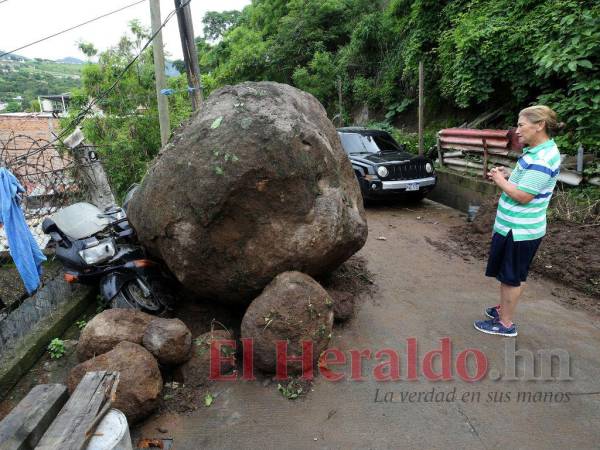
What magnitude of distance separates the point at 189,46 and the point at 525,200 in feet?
20.2

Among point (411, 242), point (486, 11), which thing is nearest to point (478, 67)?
point (486, 11)

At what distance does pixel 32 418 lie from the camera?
7.49 feet

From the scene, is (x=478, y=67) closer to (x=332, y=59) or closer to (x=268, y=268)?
(x=268, y=268)

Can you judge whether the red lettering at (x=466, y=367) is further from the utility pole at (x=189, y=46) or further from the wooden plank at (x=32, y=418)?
the utility pole at (x=189, y=46)

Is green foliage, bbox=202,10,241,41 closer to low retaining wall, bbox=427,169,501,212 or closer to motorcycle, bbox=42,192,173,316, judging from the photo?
low retaining wall, bbox=427,169,501,212

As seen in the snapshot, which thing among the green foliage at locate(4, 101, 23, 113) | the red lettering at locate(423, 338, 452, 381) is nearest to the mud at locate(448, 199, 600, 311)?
the red lettering at locate(423, 338, 452, 381)

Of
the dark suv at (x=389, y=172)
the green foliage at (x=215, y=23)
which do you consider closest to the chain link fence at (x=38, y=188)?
the dark suv at (x=389, y=172)

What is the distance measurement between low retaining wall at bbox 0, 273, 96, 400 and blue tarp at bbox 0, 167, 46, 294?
28 cm

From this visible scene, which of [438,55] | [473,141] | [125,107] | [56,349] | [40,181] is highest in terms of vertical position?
[438,55]

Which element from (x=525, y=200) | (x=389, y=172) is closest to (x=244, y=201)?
(x=525, y=200)

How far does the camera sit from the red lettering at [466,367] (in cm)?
318

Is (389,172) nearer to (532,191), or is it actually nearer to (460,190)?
(460,190)

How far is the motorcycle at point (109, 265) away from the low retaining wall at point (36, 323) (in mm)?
371

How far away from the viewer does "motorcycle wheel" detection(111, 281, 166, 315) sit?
12.9 feet
